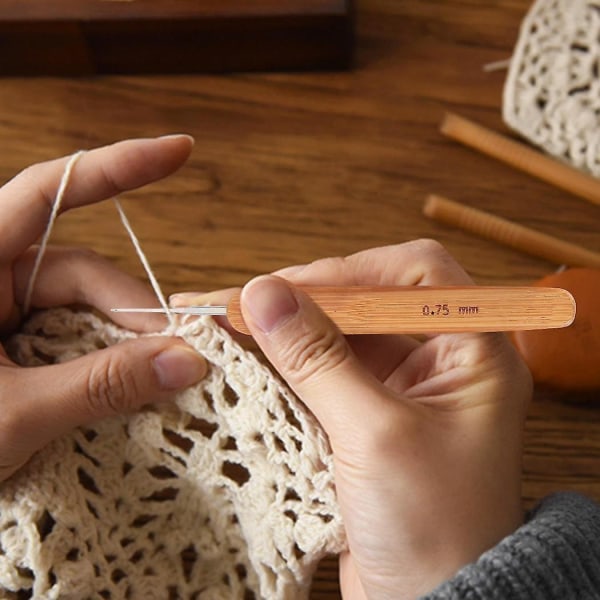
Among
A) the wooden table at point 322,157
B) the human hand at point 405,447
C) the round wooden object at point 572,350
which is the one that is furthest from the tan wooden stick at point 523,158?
the human hand at point 405,447

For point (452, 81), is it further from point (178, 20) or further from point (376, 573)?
point (376, 573)

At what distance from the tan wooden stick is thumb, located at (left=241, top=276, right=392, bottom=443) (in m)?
0.40

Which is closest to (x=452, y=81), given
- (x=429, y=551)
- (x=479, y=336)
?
(x=479, y=336)

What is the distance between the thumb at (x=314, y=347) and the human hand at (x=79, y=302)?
0.13 m

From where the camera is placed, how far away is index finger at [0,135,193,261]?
2.32 feet

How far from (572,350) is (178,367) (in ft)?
1.18

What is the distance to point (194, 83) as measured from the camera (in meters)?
0.91

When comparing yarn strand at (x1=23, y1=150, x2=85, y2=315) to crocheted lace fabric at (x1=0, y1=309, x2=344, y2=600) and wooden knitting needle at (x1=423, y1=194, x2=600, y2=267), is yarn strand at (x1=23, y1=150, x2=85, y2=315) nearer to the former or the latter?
crocheted lace fabric at (x1=0, y1=309, x2=344, y2=600)

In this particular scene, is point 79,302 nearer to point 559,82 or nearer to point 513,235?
point 513,235

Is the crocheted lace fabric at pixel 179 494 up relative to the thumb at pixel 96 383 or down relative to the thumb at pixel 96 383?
down

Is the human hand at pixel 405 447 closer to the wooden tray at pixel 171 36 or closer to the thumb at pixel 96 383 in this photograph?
the thumb at pixel 96 383

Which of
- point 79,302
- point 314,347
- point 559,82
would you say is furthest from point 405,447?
point 559,82

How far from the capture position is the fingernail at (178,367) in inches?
25.6

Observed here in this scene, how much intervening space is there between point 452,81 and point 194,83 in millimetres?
297
